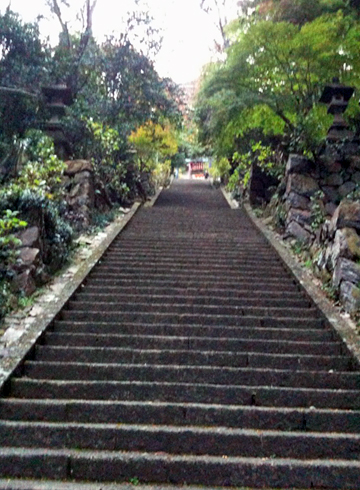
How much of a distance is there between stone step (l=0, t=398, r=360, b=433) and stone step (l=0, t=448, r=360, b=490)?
1.45 ft

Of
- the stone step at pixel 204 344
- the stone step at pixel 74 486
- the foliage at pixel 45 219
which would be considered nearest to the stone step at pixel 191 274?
the foliage at pixel 45 219

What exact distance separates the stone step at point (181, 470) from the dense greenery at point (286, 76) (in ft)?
25.3

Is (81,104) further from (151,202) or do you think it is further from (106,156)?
(151,202)

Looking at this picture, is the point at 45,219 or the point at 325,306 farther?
the point at 45,219

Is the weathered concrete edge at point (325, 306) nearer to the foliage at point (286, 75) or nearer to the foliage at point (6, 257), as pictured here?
the foliage at point (286, 75)

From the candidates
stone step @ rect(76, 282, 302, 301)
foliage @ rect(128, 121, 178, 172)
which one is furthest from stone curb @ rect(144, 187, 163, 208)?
stone step @ rect(76, 282, 302, 301)

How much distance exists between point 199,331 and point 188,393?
1.19 metres

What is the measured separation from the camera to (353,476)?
3.00m

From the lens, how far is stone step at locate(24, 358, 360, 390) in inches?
161

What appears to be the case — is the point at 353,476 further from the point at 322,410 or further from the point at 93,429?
the point at 93,429

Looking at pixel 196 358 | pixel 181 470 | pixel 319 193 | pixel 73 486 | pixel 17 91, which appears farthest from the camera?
pixel 17 91

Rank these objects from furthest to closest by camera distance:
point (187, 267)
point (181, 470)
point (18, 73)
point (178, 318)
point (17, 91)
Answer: point (18, 73) < point (17, 91) < point (187, 267) < point (178, 318) < point (181, 470)

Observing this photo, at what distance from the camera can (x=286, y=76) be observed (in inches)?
398

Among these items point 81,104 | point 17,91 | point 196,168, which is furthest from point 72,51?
point 196,168
